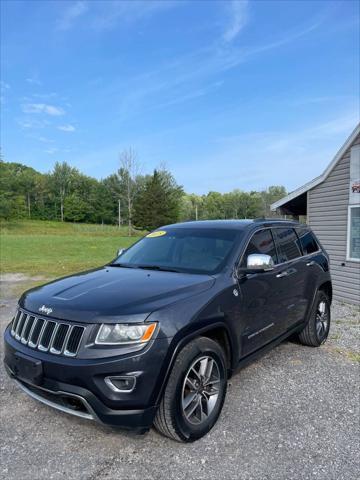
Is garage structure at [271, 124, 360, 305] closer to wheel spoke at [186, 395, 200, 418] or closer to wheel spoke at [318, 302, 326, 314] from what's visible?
wheel spoke at [318, 302, 326, 314]

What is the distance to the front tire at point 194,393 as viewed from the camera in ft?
9.05

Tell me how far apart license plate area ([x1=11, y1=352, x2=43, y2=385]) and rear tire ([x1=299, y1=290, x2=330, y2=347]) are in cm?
367

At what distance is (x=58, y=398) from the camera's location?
273cm

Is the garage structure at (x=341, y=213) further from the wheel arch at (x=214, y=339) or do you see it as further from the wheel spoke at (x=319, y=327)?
the wheel arch at (x=214, y=339)

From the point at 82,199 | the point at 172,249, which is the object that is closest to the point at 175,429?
the point at 172,249

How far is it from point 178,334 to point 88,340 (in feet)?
2.14

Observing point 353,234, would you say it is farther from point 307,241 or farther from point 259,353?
point 259,353

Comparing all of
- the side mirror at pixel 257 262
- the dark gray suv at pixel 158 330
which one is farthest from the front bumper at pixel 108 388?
the side mirror at pixel 257 262

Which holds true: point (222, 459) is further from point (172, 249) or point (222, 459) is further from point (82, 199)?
point (82, 199)

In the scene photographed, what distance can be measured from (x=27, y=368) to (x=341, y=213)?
9.30 metres

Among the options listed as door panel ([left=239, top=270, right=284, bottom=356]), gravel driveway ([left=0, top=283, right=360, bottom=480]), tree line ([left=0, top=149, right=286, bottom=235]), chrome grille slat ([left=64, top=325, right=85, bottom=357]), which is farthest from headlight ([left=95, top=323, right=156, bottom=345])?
tree line ([left=0, top=149, right=286, bottom=235])

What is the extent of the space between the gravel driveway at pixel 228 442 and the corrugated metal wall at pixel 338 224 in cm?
604

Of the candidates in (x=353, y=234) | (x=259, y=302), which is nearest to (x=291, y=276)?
(x=259, y=302)

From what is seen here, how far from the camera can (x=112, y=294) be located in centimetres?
297
